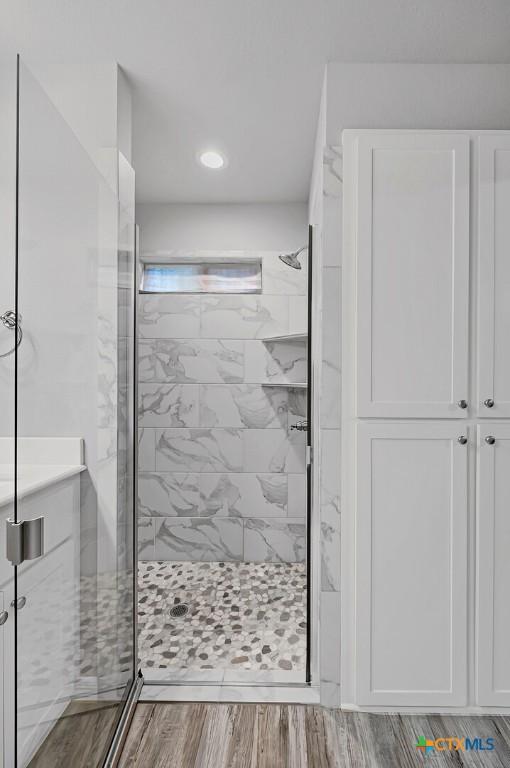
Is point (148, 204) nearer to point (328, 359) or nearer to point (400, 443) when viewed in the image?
point (328, 359)

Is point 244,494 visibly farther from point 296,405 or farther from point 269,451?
point 296,405

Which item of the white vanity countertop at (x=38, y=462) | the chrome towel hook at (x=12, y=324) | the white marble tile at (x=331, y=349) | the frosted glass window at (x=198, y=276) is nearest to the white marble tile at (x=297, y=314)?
the frosted glass window at (x=198, y=276)

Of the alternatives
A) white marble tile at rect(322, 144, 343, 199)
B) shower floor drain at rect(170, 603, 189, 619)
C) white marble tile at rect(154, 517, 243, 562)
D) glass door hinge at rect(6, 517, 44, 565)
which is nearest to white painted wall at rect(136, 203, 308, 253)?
white marble tile at rect(322, 144, 343, 199)

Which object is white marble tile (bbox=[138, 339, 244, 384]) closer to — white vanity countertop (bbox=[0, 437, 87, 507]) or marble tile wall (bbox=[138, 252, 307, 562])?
marble tile wall (bbox=[138, 252, 307, 562])

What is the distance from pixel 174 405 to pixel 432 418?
203cm

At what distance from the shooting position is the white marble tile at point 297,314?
135 inches

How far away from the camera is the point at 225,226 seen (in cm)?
345

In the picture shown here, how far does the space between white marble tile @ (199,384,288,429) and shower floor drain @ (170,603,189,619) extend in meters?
1.18

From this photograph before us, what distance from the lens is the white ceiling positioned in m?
1.67

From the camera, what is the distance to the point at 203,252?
3428mm

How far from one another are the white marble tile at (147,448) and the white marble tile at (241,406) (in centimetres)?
36

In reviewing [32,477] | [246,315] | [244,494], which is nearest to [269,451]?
[244,494]

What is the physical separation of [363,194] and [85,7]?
1.14m

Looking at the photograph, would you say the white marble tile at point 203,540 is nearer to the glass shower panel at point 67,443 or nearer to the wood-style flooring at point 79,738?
the glass shower panel at point 67,443
